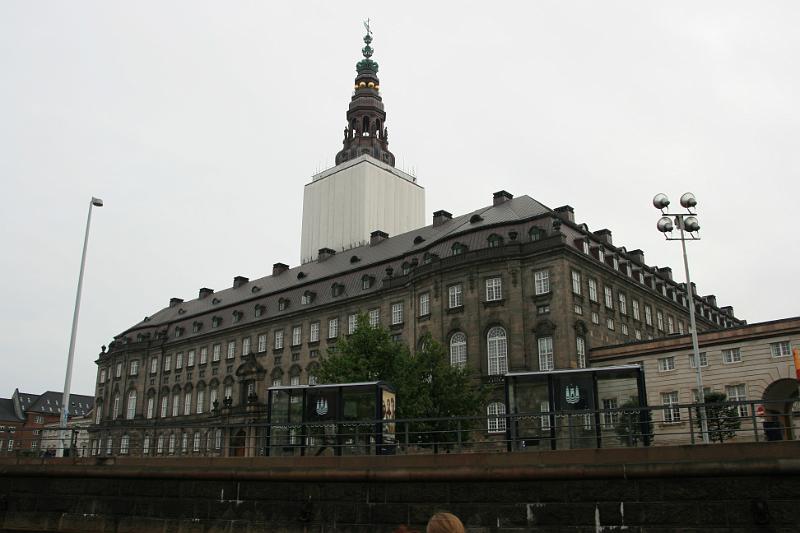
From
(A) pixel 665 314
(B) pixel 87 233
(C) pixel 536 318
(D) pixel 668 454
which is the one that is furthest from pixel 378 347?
(A) pixel 665 314

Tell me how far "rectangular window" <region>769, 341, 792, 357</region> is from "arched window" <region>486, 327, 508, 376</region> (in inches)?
612

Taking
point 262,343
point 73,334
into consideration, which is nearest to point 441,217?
point 262,343

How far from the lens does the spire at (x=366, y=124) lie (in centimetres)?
9119

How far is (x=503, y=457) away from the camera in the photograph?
18.0 meters

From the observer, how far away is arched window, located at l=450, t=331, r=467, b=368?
167 ft

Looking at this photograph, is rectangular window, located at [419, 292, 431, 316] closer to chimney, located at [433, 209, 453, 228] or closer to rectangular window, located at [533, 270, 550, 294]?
rectangular window, located at [533, 270, 550, 294]

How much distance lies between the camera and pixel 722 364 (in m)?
44.8

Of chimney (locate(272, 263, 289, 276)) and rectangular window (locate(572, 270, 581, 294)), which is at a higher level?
chimney (locate(272, 263, 289, 276))

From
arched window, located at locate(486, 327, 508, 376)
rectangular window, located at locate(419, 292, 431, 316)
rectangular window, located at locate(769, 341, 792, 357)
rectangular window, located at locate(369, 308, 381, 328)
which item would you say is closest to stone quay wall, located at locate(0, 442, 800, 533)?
arched window, located at locate(486, 327, 508, 376)

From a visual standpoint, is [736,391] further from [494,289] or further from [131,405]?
[131,405]

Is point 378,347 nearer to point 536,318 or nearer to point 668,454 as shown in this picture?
point 536,318

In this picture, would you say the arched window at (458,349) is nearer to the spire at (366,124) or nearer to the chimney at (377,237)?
the chimney at (377,237)

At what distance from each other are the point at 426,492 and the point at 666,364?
32676mm

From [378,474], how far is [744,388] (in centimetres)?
3234
